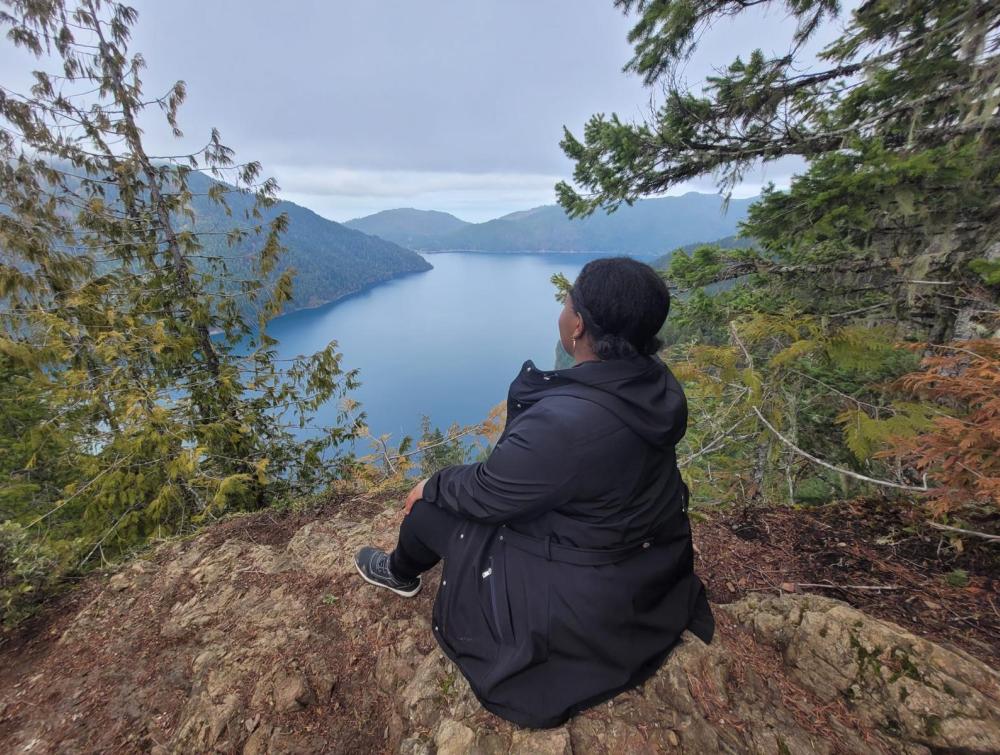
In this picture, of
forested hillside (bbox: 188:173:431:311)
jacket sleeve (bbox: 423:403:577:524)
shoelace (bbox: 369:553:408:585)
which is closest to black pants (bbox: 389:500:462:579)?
shoelace (bbox: 369:553:408:585)

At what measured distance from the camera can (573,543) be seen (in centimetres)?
138

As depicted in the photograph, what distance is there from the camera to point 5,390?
17.2 feet

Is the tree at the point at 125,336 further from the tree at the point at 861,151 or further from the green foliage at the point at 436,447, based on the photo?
the tree at the point at 861,151

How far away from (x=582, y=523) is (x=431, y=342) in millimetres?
69209

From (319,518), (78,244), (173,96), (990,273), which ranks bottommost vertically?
(319,518)

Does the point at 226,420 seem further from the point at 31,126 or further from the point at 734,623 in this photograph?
the point at 734,623

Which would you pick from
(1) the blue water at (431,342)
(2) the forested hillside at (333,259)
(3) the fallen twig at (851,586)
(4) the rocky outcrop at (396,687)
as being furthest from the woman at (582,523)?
(2) the forested hillside at (333,259)

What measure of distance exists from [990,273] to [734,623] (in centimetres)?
344

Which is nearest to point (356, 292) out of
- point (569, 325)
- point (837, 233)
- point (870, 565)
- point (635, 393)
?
point (837, 233)

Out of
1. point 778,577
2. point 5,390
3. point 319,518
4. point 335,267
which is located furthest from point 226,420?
point 335,267

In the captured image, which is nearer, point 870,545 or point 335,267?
point 870,545

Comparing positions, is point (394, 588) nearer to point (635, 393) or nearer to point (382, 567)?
point (382, 567)

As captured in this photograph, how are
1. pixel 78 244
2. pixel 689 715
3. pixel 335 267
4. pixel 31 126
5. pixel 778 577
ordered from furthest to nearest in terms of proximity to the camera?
1. pixel 335 267
2. pixel 78 244
3. pixel 31 126
4. pixel 778 577
5. pixel 689 715

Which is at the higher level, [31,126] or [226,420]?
[31,126]
